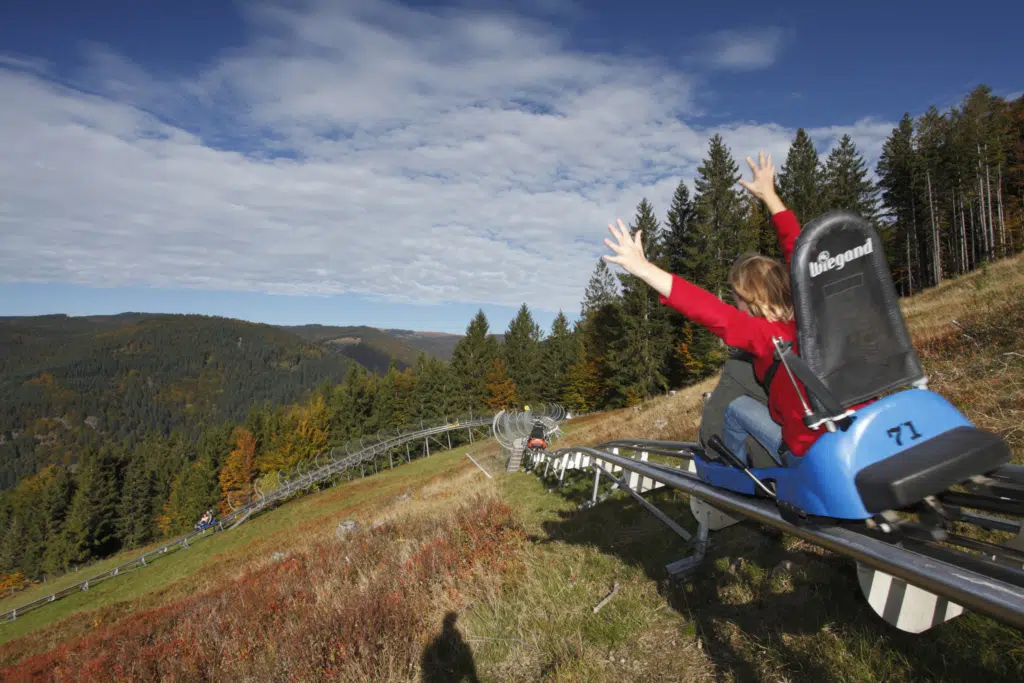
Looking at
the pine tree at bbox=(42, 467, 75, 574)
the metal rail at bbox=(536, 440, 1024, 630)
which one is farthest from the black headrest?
the pine tree at bbox=(42, 467, 75, 574)

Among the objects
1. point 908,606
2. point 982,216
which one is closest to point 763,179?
point 908,606

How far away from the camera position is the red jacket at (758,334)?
250cm

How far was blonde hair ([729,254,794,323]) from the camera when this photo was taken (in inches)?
111

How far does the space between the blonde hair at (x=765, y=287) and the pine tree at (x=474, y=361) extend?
196ft

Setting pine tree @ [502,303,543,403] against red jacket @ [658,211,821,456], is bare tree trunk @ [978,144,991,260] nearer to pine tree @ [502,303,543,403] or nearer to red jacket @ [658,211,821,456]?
pine tree @ [502,303,543,403]

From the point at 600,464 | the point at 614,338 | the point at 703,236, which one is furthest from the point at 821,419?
the point at 614,338

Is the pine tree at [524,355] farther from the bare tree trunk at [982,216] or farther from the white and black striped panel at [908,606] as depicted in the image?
the white and black striped panel at [908,606]

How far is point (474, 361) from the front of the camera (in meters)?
64.6

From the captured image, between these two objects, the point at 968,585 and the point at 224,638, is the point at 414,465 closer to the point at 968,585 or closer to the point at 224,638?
the point at 224,638

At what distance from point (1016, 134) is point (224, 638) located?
63.8m

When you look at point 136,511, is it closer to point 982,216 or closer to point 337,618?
point 337,618

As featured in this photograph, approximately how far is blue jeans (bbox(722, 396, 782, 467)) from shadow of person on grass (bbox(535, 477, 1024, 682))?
102 centimetres

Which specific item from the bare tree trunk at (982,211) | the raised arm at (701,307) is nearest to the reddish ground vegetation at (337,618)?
the raised arm at (701,307)

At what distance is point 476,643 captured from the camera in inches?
158
